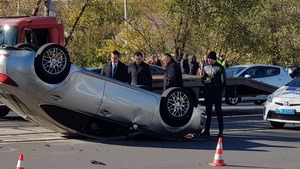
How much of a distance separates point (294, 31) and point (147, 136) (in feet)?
96.6

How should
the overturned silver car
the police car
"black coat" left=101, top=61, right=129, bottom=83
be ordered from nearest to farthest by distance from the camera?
the overturned silver car < "black coat" left=101, top=61, right=129, bottom=83 < the police car

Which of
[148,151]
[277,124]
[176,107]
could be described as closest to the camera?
[148,151]

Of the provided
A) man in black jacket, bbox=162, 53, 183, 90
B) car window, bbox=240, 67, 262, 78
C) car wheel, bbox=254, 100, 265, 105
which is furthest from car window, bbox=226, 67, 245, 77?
man in black jacket, bbox=162, 53, 183, 90

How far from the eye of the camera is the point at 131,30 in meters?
33.2

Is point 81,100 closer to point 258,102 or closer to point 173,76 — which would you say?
point 173,76

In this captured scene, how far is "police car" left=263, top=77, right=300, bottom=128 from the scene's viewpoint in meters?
15.2

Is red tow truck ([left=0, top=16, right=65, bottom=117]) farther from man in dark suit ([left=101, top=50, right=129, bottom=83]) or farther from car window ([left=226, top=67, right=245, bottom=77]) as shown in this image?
car window ([left=226, top=67, right=245, bottom=77])

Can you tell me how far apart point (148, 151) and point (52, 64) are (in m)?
2.30

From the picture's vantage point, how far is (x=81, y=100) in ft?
39.6

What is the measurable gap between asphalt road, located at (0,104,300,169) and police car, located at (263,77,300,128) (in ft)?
1.08

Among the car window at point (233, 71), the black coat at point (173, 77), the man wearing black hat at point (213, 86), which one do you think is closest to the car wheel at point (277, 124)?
the man wearing black hat at point (213, 86)

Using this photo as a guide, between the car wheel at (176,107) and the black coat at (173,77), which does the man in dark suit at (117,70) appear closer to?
the black coat at (173,77)

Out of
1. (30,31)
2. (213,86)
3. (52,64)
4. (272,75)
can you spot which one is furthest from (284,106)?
(272,75)

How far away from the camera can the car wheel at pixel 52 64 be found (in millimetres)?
11617
